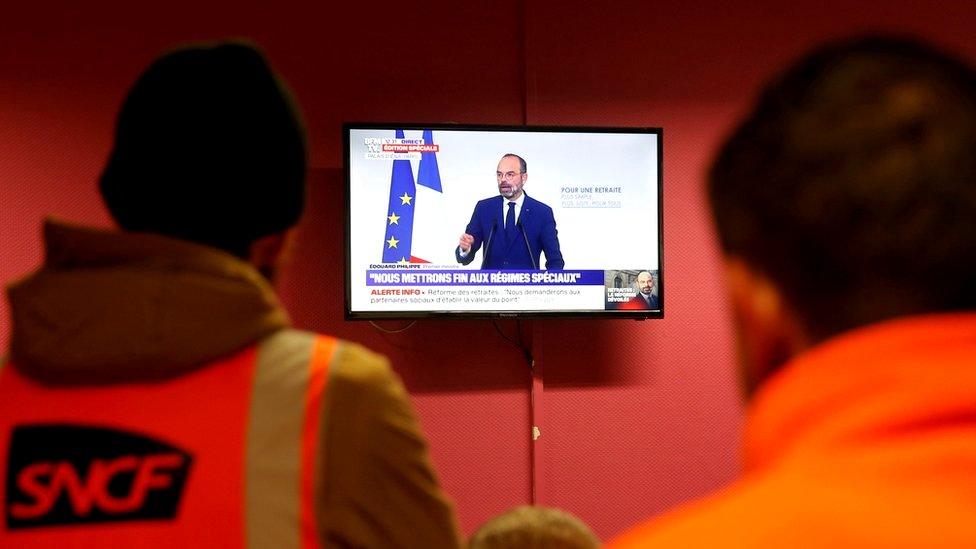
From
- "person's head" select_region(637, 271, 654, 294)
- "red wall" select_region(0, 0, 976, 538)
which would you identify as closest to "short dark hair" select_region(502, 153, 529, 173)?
"red wall" select_region(0, 0, 976, 538)

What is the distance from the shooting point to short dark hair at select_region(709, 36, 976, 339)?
469 mm

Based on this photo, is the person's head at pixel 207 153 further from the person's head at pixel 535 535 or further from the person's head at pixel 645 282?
the person's head at pixel 645 282

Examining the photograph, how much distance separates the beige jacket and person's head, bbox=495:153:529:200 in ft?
6.86

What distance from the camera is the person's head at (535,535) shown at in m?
1.32

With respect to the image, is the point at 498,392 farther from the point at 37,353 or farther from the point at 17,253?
the point at 37,353

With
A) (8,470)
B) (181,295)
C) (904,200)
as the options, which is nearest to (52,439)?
(8,470)

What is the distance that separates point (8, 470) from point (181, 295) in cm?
23

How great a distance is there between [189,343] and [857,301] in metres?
0.60

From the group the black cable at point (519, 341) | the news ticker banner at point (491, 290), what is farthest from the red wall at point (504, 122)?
the news ticker banner at point (491, 290)

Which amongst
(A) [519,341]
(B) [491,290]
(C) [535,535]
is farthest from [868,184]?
(A) [519,341]

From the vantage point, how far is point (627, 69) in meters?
3.15

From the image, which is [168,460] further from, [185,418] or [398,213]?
[398,213]

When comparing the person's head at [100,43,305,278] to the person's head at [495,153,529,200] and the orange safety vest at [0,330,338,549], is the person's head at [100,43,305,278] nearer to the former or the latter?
the orange safety vest at [0,330,338,549]

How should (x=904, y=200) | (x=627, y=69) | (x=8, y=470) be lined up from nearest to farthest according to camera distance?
(x=904, y=200), (x=8, y=470), (x=627, y=69)
